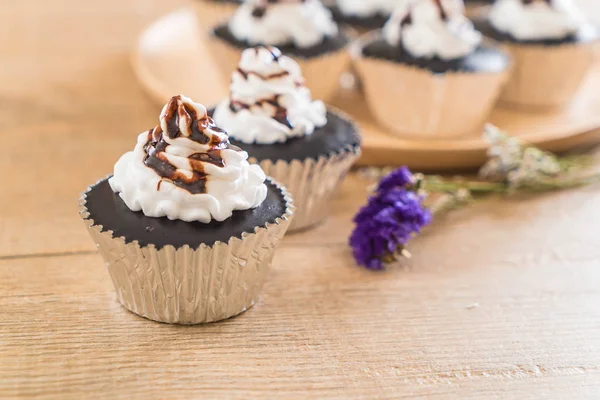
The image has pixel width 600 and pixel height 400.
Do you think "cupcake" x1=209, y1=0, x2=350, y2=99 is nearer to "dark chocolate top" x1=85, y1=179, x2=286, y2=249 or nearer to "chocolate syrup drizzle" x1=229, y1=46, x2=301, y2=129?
"chocolate syrup drizzle" x1=229, y1=46, x2=301, y2=129

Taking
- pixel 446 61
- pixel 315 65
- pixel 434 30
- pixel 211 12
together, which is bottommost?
pixel 211 12

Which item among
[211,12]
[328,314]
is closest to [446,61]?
[328,314]

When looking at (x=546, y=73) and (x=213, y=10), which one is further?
(x=213, y=10)

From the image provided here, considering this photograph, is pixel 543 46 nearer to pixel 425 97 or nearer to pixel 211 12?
pixel 425 97

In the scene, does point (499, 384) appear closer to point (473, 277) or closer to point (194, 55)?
point (473, 277)

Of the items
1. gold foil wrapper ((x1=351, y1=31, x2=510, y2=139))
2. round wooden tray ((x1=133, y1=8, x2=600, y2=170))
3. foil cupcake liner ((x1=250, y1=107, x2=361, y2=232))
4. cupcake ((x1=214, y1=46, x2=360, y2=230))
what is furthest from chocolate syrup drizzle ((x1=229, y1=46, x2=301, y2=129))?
gold foil wrapper ((x1=351, y1=31, x2=510, y2=139))

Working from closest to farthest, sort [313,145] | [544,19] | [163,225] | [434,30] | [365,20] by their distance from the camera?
[163,225] → [313,145] → [434,30] → [544,19] → [365,20]

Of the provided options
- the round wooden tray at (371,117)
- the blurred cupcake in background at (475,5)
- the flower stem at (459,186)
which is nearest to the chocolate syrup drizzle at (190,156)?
the flower stem at (459,186)
